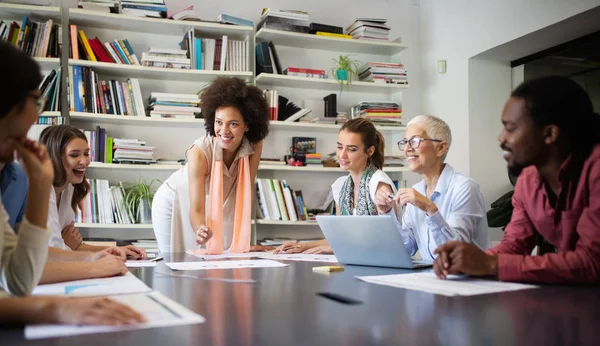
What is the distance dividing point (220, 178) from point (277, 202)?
4.50 ft

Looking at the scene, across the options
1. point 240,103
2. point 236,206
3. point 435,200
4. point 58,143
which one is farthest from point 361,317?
point 240,103

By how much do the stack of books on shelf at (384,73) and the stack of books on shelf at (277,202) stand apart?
3.65 ft

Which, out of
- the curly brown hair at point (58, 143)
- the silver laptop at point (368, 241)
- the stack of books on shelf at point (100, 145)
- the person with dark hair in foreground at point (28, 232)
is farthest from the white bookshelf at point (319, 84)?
the person with dark hair in foreground at point (28, 232)

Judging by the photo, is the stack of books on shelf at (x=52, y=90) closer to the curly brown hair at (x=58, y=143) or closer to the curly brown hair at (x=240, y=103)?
the curly brown hair at (x=240, y=103)

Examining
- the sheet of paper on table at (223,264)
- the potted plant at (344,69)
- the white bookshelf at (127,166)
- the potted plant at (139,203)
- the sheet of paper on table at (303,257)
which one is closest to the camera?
the sheet of paper on table at (223,264)

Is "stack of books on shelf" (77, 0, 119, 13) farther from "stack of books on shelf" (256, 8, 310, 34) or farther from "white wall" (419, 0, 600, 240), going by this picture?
"white wall" (419, 0, 600, 240)

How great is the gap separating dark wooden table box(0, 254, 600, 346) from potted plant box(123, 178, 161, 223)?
2.56 m

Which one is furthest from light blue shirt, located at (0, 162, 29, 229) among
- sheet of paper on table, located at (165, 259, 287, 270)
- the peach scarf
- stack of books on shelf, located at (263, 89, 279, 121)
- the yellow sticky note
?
stack of books on shelf, located at (263, 89, 279, 121)

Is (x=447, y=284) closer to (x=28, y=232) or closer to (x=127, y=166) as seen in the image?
(x=28, y=232)

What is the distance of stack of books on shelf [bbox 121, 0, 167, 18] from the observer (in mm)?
3859

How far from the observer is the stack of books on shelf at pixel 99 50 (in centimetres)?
379

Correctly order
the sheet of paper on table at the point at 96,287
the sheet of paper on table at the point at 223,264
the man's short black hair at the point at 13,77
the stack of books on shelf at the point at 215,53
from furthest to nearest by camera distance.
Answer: the stack of books on shelf at the point at 215,53, the sheet of paper on table at the point at 223,264, the sheet of paper on table at the point at 96,287, the man's short black hair at the point at 13,77

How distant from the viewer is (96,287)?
4.11 feet

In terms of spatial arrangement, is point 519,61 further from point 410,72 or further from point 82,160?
point 82,160
